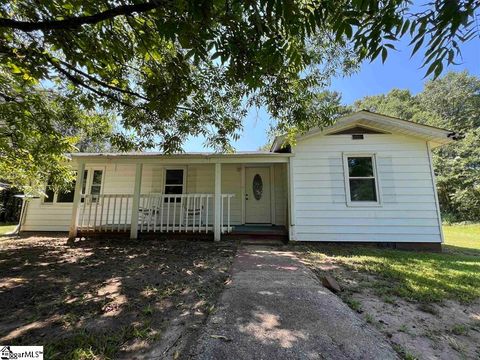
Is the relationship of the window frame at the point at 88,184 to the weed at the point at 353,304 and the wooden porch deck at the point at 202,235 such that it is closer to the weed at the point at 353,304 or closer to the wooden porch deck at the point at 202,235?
the wooden porch deck at the point at 202,235

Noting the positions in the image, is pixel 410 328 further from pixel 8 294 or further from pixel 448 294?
pixel 8 294

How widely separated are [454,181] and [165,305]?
23102 millimetres

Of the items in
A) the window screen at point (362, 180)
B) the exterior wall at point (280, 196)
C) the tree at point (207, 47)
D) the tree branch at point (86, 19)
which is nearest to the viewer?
the tree at point (207, 47)

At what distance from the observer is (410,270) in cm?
477

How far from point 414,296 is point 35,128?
26.4 ft

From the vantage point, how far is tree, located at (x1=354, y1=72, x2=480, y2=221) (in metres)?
17.4

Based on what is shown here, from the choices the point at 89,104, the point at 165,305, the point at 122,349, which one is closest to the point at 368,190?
the point at 165,305

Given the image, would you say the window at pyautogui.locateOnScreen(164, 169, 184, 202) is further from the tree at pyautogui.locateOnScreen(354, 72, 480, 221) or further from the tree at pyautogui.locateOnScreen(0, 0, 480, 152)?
the tree at pyautogui.locateOnScreen(354, 72, 480, 221)

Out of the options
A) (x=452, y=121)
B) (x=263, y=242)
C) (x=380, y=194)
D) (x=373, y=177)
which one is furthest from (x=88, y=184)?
(x=452, y=121)

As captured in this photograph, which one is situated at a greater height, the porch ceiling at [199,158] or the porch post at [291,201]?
the porch ceiling at [199,158]

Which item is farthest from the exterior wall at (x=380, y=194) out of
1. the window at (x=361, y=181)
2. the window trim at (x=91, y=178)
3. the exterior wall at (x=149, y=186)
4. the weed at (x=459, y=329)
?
the window trim at (x=91, y=178)

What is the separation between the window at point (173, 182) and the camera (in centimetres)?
965

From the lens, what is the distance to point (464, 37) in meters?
1.28

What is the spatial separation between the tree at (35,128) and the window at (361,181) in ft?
24.5
